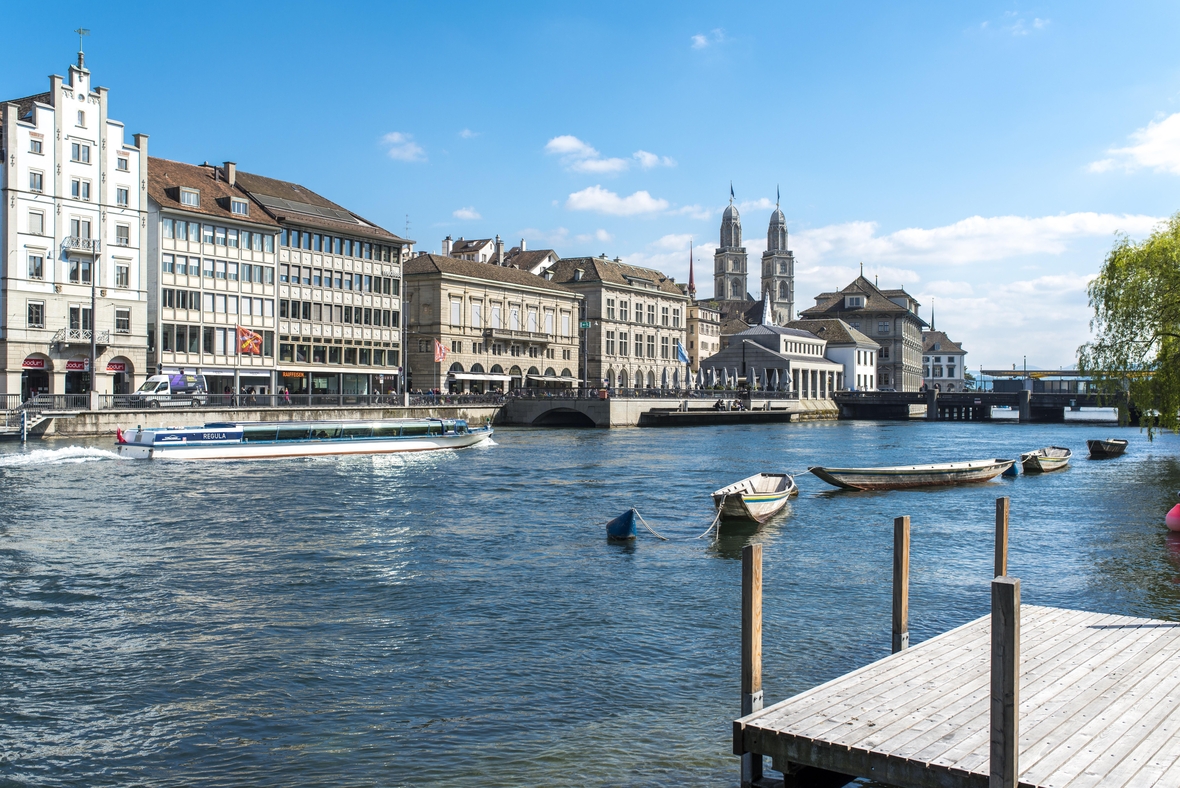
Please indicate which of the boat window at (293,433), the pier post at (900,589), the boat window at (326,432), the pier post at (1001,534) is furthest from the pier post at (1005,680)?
the boat window at (326,432)

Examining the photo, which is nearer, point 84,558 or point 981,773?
point 981,773

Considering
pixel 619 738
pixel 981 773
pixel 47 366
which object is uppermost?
pixel 47 366

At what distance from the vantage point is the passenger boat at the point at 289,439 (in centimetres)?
5347

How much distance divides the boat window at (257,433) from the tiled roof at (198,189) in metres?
29.6

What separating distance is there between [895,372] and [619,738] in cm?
18009

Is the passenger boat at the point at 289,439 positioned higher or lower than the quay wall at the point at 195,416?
lower

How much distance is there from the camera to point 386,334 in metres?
99.6

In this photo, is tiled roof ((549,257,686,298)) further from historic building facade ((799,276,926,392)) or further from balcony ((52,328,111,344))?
balcony ((52,328,111,344))

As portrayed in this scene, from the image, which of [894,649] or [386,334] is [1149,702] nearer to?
[894,649]

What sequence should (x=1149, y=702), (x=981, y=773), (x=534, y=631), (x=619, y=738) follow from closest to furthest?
(x=981, y=773)
(x=1149, y=702)
(x=619, y=738)
(x=534, y=631)

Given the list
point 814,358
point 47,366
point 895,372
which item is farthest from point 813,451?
point 895,372

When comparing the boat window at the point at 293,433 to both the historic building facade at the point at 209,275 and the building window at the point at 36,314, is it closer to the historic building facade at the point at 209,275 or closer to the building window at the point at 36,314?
the building window at the point at 36,314

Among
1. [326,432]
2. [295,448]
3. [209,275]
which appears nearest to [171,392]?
[209,275]

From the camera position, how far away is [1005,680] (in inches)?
348
